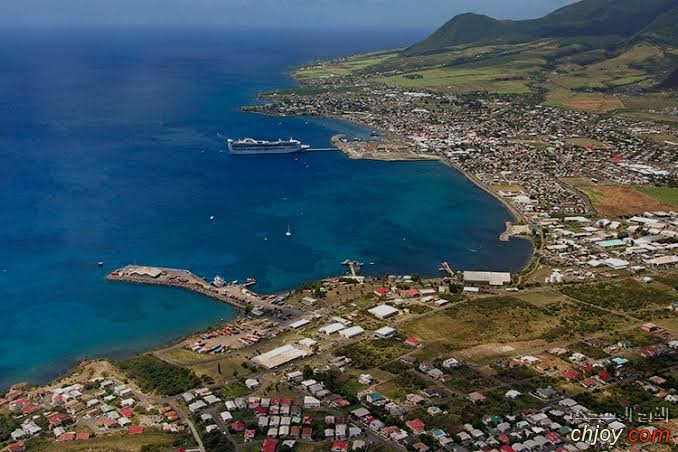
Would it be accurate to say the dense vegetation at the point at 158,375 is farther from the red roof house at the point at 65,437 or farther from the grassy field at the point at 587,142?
the grassy field at the point at 587,142

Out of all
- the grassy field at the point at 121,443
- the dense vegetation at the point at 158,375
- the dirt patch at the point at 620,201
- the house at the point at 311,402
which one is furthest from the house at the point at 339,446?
the dirt patch at the point at 620,201

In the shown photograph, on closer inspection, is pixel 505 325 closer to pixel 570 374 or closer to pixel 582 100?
pixel 570 374

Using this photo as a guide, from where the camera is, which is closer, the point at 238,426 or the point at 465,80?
the point at 238,426

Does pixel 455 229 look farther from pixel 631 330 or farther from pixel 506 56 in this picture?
pixel 506 56

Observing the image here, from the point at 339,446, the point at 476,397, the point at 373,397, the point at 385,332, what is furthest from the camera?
the point at 385,332

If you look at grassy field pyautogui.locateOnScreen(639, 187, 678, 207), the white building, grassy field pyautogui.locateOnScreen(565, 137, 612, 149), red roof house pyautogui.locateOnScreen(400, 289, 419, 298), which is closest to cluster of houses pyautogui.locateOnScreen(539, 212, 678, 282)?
grassy field pyautogui.locateOnScreen(639, 187, 678, 207)

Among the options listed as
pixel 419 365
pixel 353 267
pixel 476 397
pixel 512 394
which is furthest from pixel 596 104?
pixel 476 397
